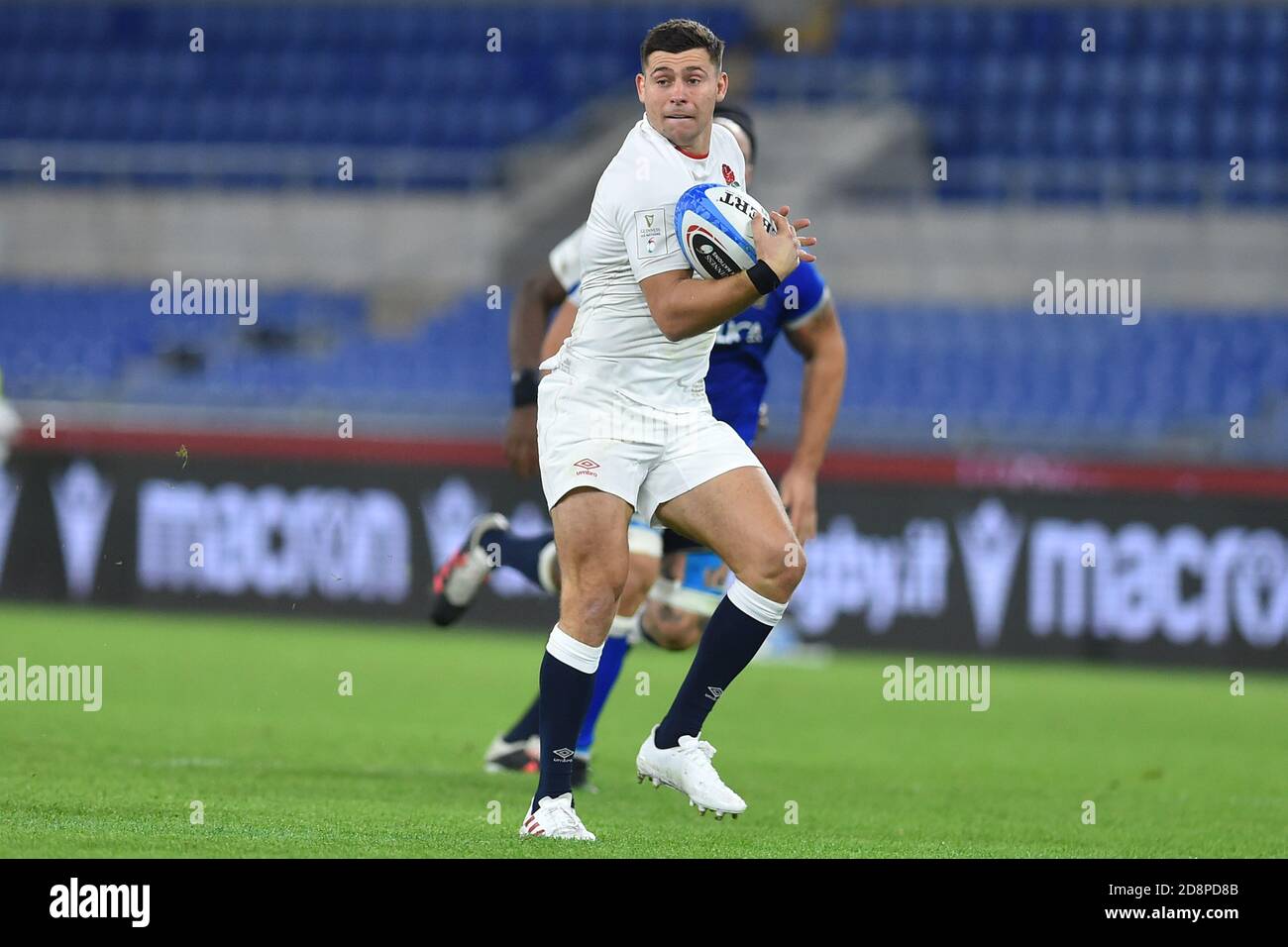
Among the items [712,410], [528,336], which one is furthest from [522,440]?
[712,410]

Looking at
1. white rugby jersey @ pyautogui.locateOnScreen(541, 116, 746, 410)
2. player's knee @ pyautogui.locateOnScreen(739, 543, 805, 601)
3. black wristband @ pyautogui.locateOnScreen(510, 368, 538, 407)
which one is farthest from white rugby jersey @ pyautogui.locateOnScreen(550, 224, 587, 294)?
player's knee @ pyautogui.locateOnScreen(739, 543, 805, 601)

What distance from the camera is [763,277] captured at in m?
5.79

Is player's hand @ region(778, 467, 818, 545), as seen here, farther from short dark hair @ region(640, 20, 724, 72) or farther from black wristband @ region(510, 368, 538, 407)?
short dark hair @ region(640, 20, 724, 72)

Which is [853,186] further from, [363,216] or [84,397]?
[84,397]

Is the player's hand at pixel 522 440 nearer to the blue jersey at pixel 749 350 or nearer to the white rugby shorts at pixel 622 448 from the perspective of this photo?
the blue jersey at pixel 749 350

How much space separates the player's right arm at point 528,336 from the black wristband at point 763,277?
1885 mm

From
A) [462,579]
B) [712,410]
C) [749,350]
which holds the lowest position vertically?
[462,579]

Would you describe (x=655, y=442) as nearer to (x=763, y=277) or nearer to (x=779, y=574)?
(x=779, y=574)

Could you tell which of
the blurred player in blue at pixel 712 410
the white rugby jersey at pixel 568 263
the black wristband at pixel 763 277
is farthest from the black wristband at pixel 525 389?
the black wristband at pixel 763 277

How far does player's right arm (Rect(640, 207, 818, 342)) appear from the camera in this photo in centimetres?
581

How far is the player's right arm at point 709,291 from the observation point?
229 inches

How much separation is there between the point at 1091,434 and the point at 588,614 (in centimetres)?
961

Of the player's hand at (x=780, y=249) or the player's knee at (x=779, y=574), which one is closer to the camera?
the player's hand at (x=780, y=249)

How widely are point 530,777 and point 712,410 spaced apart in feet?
5.33
